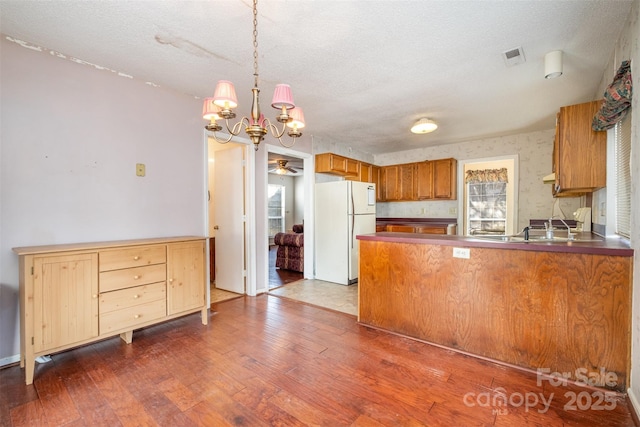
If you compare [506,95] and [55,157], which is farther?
[506,95]

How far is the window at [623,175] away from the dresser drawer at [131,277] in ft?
11.9

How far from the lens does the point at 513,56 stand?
226 cm

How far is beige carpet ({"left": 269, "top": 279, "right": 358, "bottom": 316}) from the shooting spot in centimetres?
340

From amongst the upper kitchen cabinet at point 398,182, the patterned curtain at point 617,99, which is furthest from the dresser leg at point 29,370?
the upper kitchen cabinet at point 398,182

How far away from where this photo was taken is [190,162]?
3.12 meters

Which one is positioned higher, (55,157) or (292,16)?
(292,16)

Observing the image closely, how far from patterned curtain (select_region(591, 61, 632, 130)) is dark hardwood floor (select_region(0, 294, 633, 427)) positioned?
1827 millimetres

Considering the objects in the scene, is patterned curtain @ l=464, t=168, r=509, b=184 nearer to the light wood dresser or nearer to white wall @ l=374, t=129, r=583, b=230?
white wall @ l=374, t=129, r=583, b=230

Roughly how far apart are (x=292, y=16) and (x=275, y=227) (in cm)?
812

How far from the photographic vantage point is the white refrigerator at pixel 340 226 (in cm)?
440

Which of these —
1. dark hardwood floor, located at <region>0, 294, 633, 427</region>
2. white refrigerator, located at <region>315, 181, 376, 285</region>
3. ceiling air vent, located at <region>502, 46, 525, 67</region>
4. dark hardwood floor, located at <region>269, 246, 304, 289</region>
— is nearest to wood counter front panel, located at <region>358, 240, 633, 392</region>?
dark hardwood floor, located at <region>0, 294, 633, 427</region>

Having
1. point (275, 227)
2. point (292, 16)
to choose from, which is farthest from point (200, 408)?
point (275, 227)

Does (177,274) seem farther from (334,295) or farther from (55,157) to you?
(334,295)

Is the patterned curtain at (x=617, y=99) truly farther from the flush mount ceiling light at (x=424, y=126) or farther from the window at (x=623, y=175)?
the flush mount ceiling light at (x=424, y=126)
